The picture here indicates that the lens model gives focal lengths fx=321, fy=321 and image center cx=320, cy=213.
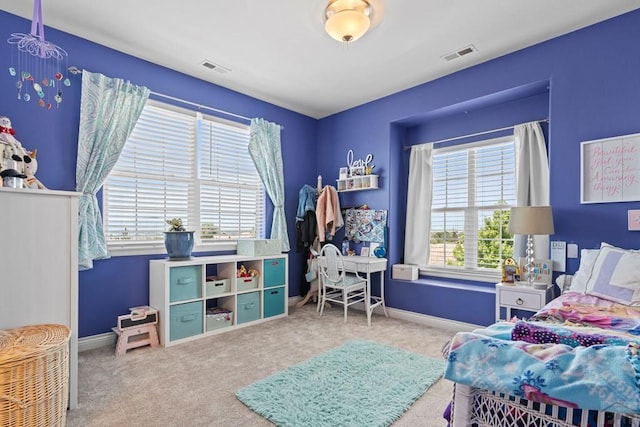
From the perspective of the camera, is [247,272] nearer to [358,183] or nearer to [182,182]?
[182,182]

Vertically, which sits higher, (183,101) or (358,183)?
(183,101)

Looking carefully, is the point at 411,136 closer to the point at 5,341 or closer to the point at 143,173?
the point at 143,173

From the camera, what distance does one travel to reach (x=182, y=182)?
3486mm

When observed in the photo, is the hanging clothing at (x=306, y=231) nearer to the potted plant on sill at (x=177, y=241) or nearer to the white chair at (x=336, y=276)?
the white chair at (x=336, y=276)

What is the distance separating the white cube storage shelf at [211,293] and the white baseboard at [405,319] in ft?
1.50

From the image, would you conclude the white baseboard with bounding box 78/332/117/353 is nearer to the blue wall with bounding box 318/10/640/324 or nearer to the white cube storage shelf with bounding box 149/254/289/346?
the white cube storage shelf with bounding box 149/254/289/346

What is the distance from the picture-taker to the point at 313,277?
14.4 ft

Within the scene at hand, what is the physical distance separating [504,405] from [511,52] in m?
3.19

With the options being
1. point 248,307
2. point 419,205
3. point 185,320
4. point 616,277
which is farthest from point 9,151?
point 616,277

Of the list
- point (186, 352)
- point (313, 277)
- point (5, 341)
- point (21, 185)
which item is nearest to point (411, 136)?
point (313, 277)

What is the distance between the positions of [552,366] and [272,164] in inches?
146

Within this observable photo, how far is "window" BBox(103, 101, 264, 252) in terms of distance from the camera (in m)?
3.10

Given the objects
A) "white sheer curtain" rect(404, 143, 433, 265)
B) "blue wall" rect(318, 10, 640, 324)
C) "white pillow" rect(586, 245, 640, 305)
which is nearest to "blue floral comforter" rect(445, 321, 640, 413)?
"white pillow" rect(586, 245, 640, 305)

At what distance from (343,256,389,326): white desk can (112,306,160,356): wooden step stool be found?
81.7 inches
